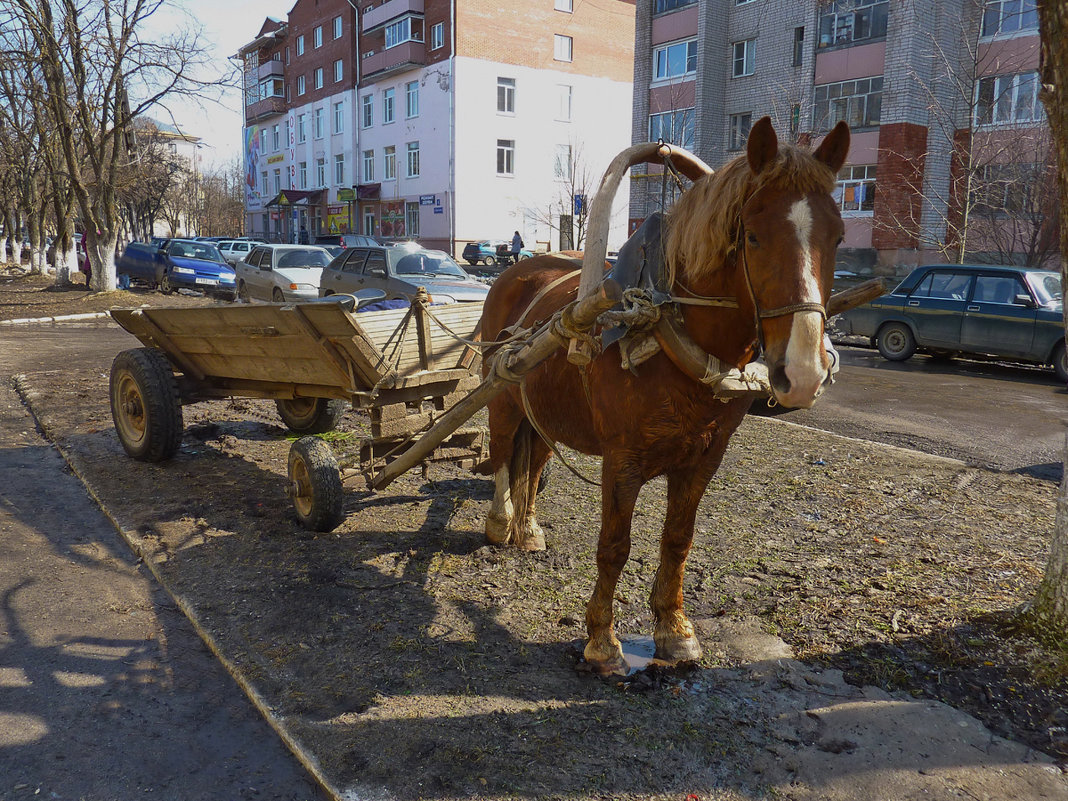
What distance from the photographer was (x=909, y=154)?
27.6 m

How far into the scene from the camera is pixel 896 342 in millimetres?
15391

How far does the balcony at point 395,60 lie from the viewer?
4200 centimetres

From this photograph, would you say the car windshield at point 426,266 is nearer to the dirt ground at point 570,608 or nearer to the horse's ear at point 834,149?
the dirt ground at point 570,608

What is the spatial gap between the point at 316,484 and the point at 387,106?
148 ft

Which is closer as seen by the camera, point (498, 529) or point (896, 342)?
point (498, 529)

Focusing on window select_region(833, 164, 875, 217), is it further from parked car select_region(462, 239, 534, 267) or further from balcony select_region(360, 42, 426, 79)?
balcony select_region(360, 42, 426, 79)

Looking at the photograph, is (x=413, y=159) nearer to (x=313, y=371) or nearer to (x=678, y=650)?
(x=313, y=371)

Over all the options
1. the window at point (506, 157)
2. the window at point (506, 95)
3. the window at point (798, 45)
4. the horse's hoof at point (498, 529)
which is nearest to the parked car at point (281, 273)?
the horse's hoof at point (498, 529)

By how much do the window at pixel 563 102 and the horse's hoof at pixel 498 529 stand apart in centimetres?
4162

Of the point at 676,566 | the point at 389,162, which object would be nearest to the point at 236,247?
the point at 389,162

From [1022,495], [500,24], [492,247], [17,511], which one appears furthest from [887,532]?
[500,24]

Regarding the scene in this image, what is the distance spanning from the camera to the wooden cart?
201 inches

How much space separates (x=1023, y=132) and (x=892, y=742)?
23.2 metres

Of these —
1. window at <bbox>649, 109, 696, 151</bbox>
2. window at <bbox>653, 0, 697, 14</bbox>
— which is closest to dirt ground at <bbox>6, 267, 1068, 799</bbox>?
window at <bbox>649, 109, 696, 151</bbox>
